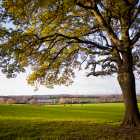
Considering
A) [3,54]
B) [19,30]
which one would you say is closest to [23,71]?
[3,54]

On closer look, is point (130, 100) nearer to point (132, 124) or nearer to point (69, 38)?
point (132, 124)

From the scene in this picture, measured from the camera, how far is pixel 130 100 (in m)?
10.7

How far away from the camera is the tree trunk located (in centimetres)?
1052

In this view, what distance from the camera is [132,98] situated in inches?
422

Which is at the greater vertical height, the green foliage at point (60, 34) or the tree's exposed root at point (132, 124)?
the green foliage at point (60, 34)

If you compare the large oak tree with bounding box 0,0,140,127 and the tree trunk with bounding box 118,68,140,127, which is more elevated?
the large oak tree with bounding box 0,0,140,127

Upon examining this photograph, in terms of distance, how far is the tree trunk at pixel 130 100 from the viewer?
34.5 feet

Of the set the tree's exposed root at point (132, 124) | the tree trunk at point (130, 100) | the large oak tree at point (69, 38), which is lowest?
the tree's exposed root at point (132, 124)

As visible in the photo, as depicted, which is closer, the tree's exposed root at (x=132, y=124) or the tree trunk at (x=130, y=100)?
the tree's exposed root at (x=132, y=124)

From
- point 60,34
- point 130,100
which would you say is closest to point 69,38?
point 60,34

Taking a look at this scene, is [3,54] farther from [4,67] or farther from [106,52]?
[106,52]

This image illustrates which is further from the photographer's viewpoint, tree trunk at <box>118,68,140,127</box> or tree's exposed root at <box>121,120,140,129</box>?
tree trunk at <box>118,68,140,127</box>

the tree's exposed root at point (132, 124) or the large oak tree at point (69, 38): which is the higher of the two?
the large oak tree at point (69, 38)

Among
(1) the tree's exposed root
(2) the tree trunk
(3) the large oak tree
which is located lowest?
(1) the tree's exposed root
